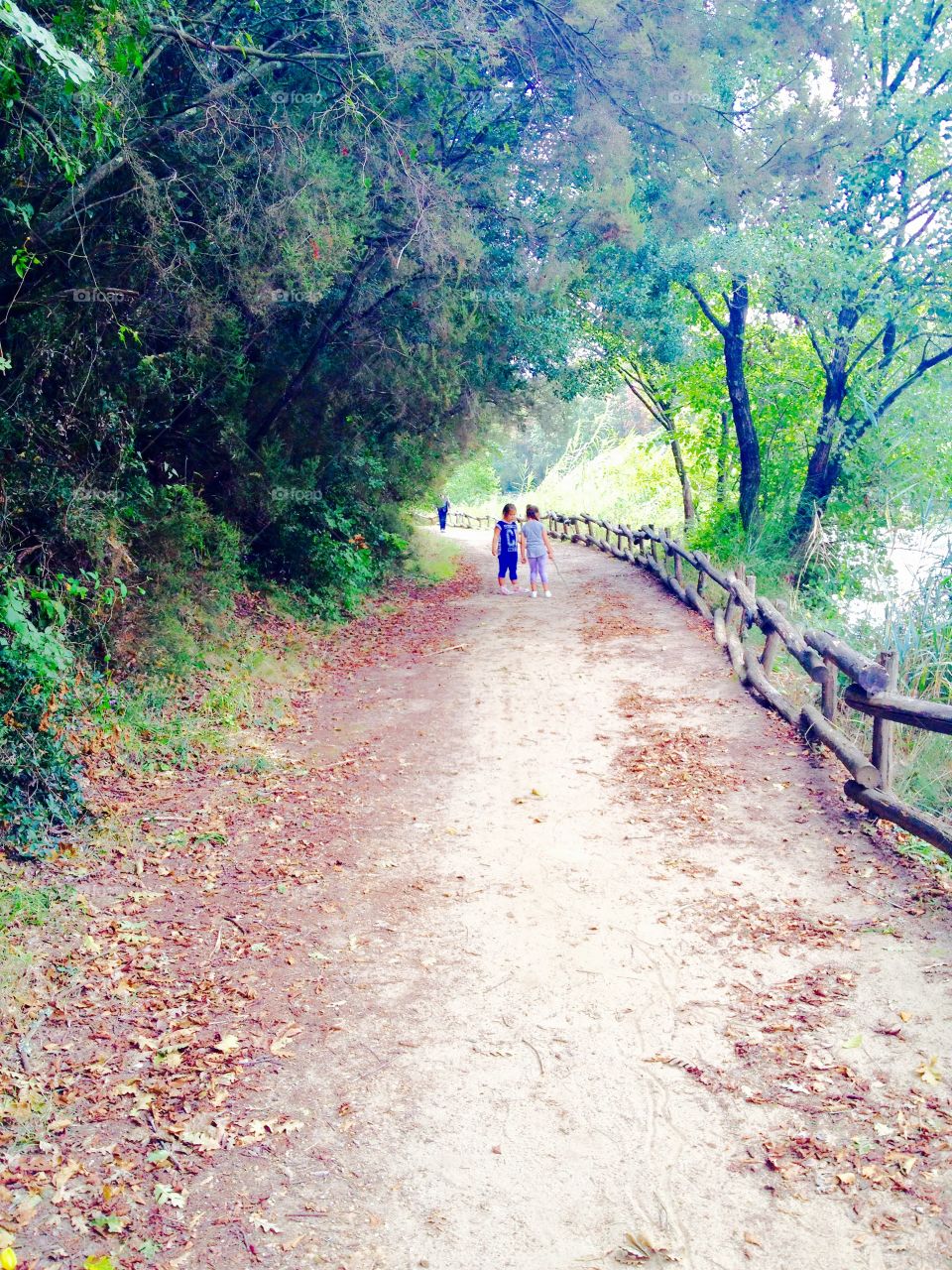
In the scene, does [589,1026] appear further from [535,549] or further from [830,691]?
[535,549]

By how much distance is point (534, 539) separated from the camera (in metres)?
16.8

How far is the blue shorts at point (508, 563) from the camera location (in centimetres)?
1784

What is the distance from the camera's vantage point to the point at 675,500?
104 feet

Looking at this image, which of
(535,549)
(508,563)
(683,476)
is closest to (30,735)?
(535,549)

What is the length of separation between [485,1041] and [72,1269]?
1.88 meters

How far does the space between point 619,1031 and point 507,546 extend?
1364cm

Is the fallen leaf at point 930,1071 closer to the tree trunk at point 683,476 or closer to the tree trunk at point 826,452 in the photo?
the tree trunk at point 826,452

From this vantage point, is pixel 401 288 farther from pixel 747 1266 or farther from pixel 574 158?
pixel 747 1266

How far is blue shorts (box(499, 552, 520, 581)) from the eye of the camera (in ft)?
58.5

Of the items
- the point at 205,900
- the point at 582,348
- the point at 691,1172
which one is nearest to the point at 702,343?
the point at 582,348

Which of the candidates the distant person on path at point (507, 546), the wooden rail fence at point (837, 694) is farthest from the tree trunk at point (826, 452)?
the distant person on path at point (507, 546)

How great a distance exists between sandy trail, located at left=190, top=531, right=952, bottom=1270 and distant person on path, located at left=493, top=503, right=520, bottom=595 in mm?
9259

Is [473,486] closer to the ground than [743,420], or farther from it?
farther from it

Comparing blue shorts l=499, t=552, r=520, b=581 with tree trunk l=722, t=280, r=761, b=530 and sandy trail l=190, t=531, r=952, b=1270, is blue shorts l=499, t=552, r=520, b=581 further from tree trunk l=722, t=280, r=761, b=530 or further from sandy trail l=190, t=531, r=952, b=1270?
sandy trail l=190, t=531, r=952, b=1270
